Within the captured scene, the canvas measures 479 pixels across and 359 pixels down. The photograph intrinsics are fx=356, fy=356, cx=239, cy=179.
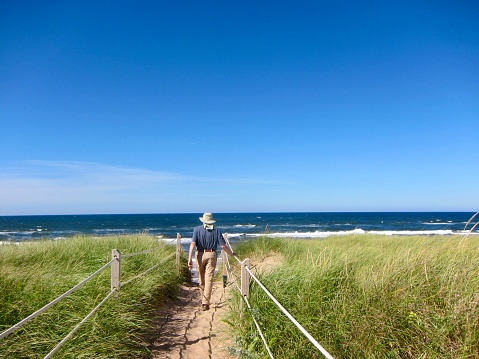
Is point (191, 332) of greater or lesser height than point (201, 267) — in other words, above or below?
below

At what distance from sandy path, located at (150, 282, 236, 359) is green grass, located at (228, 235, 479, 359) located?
0.44 m

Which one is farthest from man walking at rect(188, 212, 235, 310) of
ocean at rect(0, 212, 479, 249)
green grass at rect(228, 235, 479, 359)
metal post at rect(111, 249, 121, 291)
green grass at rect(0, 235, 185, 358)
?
ocean at rect(0, 212, 479, 249)

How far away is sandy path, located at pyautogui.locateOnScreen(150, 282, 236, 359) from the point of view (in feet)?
15.2

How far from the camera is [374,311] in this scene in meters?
3.73

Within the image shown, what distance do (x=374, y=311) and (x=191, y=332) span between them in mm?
2929

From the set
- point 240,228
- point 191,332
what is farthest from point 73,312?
point 240,228

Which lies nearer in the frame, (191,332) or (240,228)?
(191,332)

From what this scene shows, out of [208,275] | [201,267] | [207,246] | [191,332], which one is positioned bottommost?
[191,332]

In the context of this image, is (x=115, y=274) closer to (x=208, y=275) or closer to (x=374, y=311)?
(x=208, y=275)

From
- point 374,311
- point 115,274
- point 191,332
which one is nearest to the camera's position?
point 374,311

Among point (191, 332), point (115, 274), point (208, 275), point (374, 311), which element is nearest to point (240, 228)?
point (208, 275)

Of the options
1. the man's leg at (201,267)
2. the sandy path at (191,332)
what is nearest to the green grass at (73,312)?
the sandy path at (191,332)

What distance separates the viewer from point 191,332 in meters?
5.46

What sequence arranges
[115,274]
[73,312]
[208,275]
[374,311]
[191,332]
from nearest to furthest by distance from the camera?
1. [374,311]
2. [73,312]
3. [115,274]
4. [191,332]
5. [208,275]
